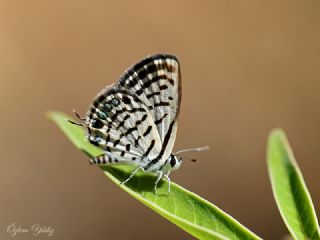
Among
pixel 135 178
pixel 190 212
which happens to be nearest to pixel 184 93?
pixel 135 178

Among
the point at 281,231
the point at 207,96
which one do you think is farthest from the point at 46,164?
the point at 281,231

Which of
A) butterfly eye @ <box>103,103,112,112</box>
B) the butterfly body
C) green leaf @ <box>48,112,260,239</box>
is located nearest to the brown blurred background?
the butterfly body

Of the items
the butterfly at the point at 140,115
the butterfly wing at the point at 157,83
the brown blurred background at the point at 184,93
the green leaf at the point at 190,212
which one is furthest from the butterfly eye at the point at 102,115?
the brown blurred background at the point at 184,93

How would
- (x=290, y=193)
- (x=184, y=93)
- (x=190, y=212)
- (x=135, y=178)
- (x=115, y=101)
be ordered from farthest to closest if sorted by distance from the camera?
(x=184, y=93) → (x=115, y=101) → (x=135, y=178) → (x=290, y=193) → (x=190, y=212)

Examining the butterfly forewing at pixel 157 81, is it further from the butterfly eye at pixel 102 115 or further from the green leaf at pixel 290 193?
the green leaf at pixel 290 193

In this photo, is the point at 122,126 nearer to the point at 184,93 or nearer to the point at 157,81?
the point at 157,81

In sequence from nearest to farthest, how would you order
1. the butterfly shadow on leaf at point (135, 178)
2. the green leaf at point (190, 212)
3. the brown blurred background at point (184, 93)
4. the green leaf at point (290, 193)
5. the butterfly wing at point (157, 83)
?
the green leaf at point (190, 212)
the green leaf at point (290, 193)
the butterfly shadow on leaf at point (135, 178)
the butterfly wing at point (157, 83)
the brown blurred background at point (184, 93)

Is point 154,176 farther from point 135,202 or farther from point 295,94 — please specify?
point 295,94

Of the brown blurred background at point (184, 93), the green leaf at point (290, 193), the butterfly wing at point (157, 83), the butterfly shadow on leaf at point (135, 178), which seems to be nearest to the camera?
the green leaf at point (290, 193)
